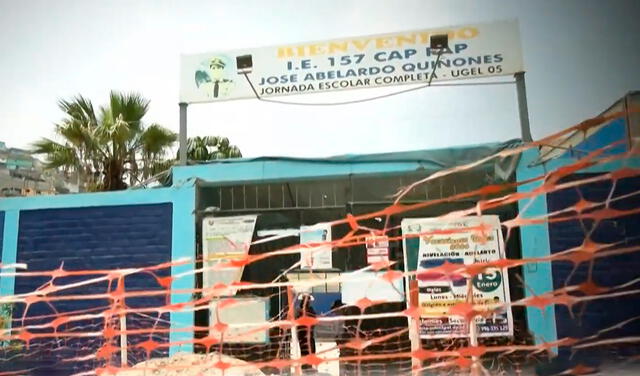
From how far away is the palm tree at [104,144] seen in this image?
8.59m

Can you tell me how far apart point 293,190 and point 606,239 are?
3724mm

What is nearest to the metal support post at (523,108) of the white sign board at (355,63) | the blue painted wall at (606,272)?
the white sign board at (355,63)

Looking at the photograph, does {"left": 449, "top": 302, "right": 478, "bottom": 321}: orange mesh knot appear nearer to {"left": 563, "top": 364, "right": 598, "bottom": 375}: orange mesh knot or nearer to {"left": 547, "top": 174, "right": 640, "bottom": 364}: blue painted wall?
{"left": 563, "top": 364, "right": 598, "bottom": 375}: orange mesh knot

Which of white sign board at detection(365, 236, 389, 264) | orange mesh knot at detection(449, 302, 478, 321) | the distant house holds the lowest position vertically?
orange mesh knot at detection(449, 302, 478, 321)

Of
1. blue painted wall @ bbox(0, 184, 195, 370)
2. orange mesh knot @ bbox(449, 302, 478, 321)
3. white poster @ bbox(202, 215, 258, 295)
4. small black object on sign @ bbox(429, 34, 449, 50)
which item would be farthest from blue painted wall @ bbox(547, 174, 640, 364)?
blue painted wall @ bbox(0, 184, 195, 370)

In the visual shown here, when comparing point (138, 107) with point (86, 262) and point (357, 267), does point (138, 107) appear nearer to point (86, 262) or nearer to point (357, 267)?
point (86, 262)

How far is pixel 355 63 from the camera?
21.6 feet

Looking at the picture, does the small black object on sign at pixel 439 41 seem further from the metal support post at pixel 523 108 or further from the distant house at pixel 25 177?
the distant house at pixel 25 177

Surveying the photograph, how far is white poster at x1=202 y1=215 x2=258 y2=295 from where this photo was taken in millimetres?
6422

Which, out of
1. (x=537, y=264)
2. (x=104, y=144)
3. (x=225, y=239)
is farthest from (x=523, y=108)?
(x=104, y=144)

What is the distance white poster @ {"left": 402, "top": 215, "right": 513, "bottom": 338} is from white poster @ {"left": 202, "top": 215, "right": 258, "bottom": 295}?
2051 millimetres

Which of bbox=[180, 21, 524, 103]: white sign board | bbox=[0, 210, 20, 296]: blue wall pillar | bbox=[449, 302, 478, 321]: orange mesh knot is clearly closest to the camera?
bbox=[449, 302, 478, 321]: orange mesh knot

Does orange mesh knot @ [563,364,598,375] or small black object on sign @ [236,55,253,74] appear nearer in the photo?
orange mesh knot @ [563,364,598,375]

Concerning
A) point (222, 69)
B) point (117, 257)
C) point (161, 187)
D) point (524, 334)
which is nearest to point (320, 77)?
point (222, 69)
